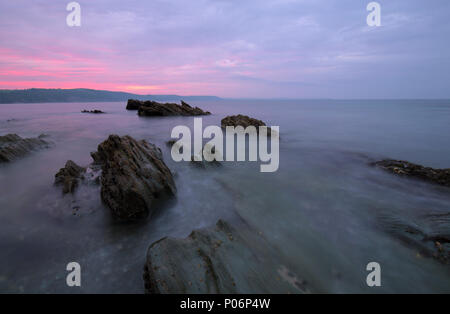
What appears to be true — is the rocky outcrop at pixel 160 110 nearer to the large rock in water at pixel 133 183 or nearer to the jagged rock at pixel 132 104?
the jagged rock at pixel 132 104

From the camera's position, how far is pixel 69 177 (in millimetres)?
8859

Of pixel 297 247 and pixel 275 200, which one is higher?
pixel 275 200

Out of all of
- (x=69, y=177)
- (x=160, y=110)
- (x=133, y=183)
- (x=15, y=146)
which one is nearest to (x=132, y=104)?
(x=160, y=110)

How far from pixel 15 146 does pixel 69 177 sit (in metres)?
8.27

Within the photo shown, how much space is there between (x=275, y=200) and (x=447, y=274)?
460 cm

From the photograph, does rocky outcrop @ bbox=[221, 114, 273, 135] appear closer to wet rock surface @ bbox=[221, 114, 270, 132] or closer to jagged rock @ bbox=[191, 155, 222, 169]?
wet rock surface @ bbox=[221, 114, 270, 132]

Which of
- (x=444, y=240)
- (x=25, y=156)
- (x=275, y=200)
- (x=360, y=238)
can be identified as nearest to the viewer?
(x=444, y=240)

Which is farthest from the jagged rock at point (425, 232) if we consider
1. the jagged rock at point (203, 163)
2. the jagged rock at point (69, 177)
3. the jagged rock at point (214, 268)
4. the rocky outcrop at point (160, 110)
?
the rocky outcrop at point (160, 110)

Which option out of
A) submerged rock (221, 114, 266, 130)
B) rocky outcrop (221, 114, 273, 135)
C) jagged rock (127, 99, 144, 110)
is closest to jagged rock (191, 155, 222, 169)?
rocky outcrop (221, 114, 273, 135)

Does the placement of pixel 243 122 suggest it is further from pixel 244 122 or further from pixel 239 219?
pixel 239 219

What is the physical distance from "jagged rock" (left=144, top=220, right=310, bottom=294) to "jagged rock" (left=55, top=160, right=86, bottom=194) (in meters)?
6.30
